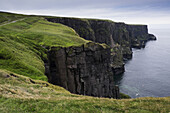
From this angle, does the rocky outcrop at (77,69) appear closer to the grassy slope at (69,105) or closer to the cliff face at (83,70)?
the cliff face at (83,70)

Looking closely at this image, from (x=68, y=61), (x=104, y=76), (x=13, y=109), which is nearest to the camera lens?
(x=13, y=109)

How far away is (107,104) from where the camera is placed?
19828mm

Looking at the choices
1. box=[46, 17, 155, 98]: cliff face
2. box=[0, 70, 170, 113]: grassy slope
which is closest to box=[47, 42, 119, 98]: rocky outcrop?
box=[46, 17, 155, 98]: cliff face

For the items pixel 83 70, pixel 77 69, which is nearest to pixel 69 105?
pixel 77 69

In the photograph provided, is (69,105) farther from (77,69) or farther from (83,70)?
(83,70)

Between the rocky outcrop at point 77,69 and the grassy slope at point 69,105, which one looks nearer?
the grassy slope at point 69,105

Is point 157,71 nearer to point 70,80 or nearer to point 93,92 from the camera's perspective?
point 93,92

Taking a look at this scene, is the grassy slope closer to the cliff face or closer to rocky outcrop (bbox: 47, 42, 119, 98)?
the cliff face

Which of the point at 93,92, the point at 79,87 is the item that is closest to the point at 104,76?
the point at 93,92

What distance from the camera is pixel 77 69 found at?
5884 centimetres

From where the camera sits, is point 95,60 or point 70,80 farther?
point 95,60

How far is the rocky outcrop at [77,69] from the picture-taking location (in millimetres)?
57938

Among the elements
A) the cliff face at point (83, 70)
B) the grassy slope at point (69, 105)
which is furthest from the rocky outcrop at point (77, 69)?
the grassy slope at point (69, 105)

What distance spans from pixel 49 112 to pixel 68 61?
41.8 m
